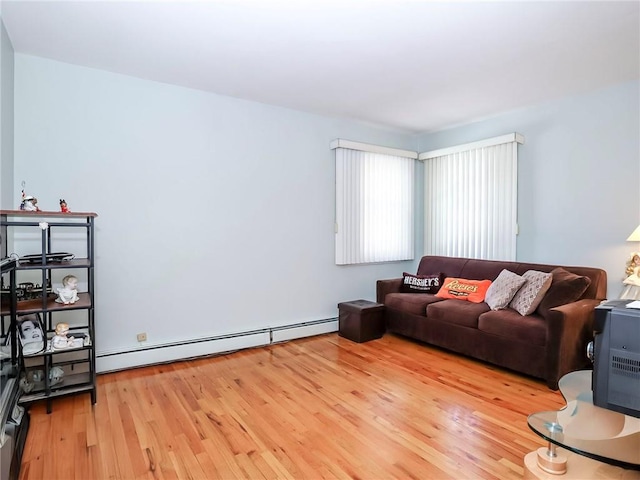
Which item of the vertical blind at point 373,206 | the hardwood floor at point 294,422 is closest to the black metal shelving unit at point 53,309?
the hardwood floor at point 294,422

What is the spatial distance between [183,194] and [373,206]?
240 centimetres

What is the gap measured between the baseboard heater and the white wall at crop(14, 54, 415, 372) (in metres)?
0.08

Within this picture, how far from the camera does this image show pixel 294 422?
2.47m

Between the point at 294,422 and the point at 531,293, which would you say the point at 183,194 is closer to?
the point at 294,422

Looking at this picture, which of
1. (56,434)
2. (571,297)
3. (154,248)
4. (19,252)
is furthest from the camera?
(154,248)

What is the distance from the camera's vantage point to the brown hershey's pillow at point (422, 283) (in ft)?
14.8

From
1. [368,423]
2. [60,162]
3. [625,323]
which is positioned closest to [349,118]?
[60,162]

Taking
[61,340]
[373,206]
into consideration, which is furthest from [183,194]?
[373,206]

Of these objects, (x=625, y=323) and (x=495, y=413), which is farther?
(x=495, y=413)

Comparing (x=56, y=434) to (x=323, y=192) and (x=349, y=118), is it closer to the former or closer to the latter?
(x=323, y=192)

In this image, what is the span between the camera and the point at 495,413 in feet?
8.47

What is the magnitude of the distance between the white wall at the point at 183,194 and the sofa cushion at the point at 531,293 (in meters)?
2.00

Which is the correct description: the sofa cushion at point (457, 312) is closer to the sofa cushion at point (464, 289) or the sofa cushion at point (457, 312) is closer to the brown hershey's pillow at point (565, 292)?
the sofa cushion at point (464, 289)

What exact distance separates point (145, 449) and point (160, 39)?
267cm
